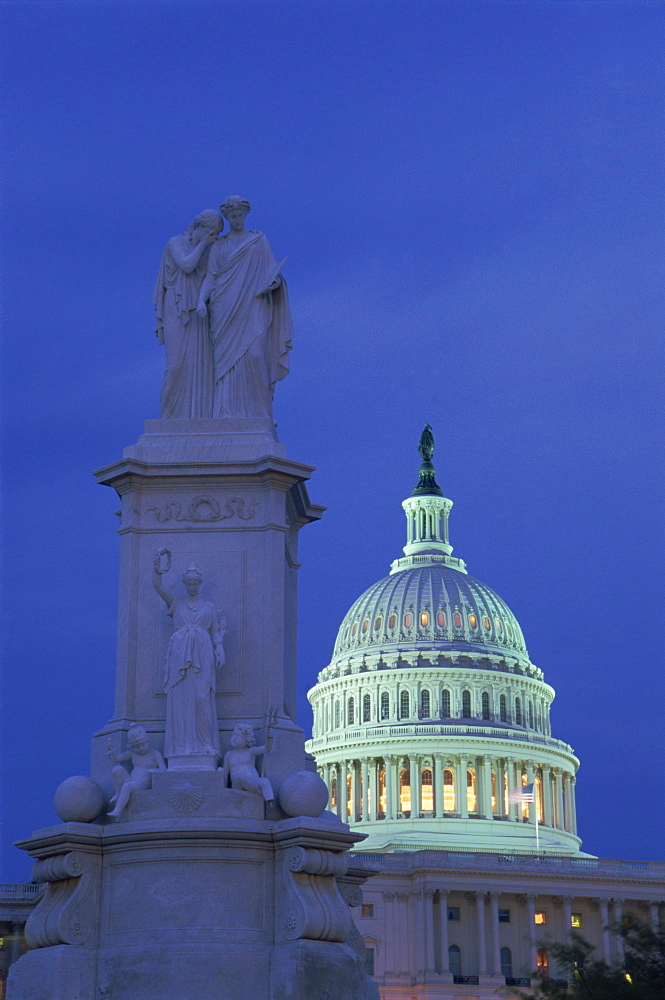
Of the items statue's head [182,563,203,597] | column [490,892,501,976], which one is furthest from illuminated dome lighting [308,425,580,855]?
statue's head [182,563,203,597]

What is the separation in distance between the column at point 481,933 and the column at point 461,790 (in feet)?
88.4

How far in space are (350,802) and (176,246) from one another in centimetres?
15254

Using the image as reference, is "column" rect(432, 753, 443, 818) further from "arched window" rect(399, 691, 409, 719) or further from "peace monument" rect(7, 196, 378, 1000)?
Result: "peace monument" rect(7, 196, 378, 1000)

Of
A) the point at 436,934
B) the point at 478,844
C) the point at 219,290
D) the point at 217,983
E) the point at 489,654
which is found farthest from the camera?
the point at 489,654

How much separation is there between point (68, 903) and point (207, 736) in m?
2.31

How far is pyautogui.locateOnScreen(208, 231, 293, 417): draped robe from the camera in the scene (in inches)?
802

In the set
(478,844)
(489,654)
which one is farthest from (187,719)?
(489,654)

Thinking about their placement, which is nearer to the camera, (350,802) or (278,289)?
(278,289)

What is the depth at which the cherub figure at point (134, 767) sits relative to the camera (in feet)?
58.1

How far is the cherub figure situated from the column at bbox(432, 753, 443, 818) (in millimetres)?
148680

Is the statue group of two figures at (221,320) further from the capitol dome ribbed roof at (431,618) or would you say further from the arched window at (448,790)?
the capitol dome ribbed roof at (431,618)

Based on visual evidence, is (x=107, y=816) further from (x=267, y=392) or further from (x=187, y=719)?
(x=267, y=392)

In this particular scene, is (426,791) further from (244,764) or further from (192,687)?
(244,764)

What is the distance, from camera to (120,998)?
17.0m
